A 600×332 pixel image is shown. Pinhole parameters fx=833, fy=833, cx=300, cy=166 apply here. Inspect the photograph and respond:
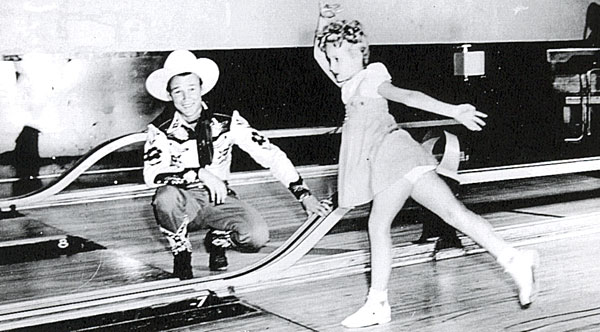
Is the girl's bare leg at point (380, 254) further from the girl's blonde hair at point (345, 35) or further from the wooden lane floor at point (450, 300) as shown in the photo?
the girl's blonde hair at point (345, 35)

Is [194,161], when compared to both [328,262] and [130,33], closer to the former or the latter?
[328,262]

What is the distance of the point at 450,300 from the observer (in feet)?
10.2

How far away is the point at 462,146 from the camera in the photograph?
5586 millimetres

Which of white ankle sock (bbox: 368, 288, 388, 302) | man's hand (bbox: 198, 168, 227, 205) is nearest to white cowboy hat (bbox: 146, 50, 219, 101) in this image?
man's hand (bbox: 198, 168, 227, 205)

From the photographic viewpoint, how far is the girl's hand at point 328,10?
3.24 m

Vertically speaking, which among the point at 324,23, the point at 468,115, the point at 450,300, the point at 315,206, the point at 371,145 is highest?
the point at 324,23

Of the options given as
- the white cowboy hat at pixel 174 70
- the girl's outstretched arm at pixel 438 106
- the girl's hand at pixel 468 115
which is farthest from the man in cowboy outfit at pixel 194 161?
the girl's hand at pixel 468 115

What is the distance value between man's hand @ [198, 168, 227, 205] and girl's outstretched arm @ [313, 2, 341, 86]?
1.93 feet

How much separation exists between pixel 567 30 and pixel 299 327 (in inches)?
134

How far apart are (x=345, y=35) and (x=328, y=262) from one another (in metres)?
1.09

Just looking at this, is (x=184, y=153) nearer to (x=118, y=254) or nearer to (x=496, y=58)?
(x=118, y=254)


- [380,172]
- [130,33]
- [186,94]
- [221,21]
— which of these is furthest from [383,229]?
[130,33]

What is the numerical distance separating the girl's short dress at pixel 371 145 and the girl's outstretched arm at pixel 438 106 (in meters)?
0.08

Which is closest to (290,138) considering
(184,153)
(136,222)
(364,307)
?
(136,222)
